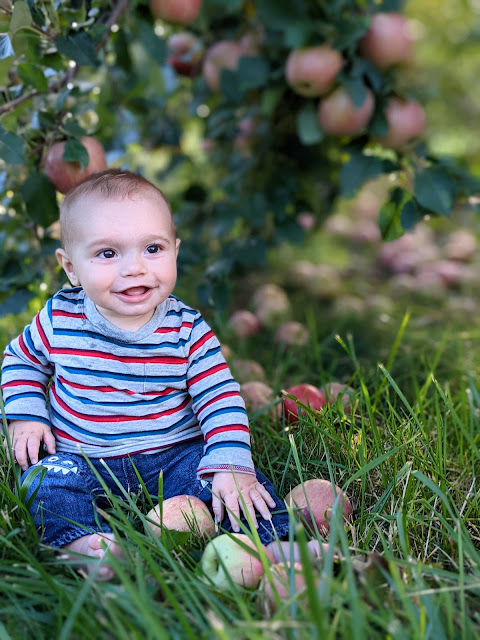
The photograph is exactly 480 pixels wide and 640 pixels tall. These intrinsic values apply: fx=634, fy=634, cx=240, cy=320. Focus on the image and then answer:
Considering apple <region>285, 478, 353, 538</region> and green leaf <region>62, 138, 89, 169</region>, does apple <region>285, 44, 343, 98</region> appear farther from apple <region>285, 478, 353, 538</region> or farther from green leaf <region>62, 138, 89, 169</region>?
apple <region>285, 478, 353, 538</region>

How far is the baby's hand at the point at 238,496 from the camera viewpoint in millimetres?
1102

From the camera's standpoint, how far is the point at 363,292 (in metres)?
2.85

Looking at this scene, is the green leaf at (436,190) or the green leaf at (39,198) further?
the green leaf at (436,190)

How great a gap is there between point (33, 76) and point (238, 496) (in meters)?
1.01

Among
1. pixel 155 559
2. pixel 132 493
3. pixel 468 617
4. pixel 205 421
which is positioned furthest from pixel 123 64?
pixel 468 617

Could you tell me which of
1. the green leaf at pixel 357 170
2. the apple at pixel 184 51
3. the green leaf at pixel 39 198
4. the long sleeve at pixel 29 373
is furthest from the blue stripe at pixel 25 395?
the apple at pixel 184 51

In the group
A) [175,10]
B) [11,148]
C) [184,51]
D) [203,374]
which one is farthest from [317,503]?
[184,51]

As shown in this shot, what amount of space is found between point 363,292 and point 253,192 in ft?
2.75

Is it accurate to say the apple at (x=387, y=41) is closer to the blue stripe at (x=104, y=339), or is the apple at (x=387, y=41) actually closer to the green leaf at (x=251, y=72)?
the green leaf at (x=251, y=72)

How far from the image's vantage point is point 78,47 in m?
1.42

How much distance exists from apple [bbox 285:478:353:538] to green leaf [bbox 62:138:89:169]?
0.86 meters

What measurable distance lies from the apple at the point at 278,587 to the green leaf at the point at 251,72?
4.74 feet

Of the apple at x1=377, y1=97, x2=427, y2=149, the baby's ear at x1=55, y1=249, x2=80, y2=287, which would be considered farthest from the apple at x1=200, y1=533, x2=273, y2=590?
the apple at x1=377, y1=97, x2=427, y2=149

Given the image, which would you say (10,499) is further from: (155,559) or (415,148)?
(415,148)
